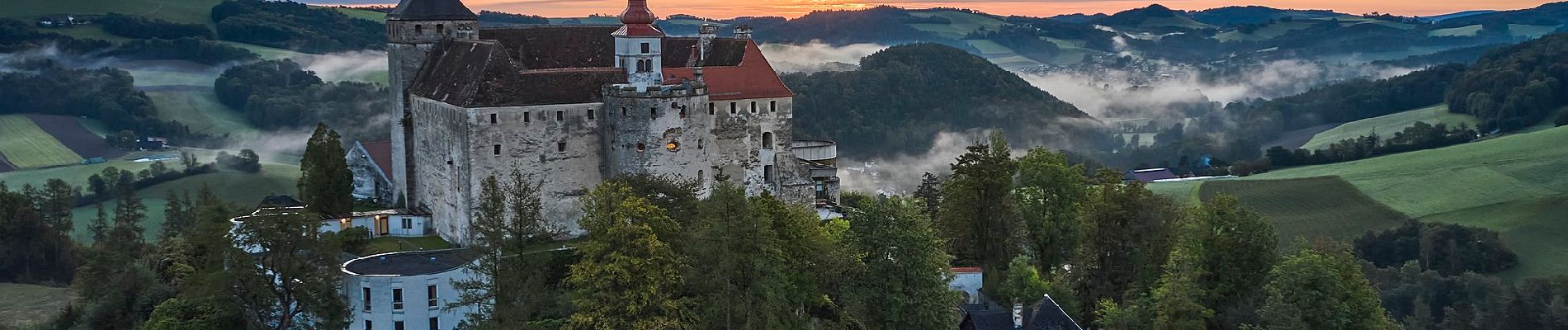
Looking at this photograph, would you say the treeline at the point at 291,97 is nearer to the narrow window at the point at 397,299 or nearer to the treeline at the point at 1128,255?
the treeline at the point at 1128,255

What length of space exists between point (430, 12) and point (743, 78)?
15.3 meters

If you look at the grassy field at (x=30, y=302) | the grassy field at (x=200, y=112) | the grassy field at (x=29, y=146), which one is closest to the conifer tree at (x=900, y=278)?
the grassy field at (x=30, y=302)

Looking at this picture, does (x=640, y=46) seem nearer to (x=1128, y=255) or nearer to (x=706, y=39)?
(x=706, y=39)

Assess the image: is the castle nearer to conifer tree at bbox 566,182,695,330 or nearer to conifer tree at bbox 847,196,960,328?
conifer tree at bbox 566,182,695,330

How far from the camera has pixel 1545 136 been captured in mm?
138375

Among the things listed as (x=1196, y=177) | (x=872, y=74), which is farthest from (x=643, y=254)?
(x=872, y=74)

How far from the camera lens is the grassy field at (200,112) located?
571 feet

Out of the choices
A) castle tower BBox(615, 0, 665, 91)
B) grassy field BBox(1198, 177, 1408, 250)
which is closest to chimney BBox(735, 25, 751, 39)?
castle tower BBox(615, 0, 665, 91)

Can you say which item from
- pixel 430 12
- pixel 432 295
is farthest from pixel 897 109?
pixel 432 295

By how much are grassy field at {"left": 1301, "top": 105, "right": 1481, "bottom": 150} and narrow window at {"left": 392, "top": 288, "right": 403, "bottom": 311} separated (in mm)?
143485

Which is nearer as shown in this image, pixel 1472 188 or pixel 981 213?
pixel 981 213

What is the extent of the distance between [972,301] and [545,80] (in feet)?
67.3

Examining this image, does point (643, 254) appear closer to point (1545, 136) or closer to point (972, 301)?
point (972, 301)

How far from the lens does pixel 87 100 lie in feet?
573
